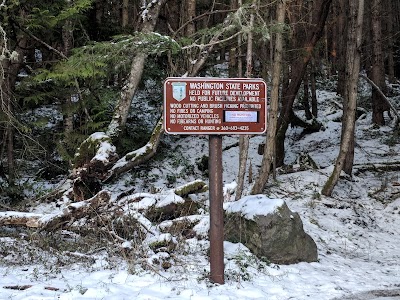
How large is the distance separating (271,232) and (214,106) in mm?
2603

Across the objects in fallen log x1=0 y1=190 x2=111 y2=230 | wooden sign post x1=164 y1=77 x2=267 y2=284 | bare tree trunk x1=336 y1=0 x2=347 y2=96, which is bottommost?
fallen log x1=0 y1=190 x2=111 y2=230

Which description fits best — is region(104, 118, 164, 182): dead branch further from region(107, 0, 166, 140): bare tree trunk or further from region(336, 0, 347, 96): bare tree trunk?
region(336, 0, 347, 96): bare tree trunk

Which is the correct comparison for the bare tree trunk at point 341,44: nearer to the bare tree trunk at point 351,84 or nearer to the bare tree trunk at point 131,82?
the bare tree trunk at point 351,84

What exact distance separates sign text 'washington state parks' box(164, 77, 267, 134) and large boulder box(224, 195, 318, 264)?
206 centimetres

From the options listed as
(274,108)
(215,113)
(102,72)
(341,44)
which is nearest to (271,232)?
(215,113)

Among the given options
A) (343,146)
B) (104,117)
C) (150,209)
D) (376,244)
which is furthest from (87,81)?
(376,244)

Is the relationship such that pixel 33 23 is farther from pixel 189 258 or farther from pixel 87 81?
pixel 189 258

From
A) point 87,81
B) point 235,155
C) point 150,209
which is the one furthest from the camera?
point 235,155

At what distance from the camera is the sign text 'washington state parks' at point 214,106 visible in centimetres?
550

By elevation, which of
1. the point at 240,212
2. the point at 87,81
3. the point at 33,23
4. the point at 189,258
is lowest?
the point at 189,258

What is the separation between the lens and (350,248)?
29.9 ft

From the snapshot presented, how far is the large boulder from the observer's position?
23.1 ft

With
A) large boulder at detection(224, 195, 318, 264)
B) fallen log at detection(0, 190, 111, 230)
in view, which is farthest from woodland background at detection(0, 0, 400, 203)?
large boulder at detection(224, 195, 318, 264)

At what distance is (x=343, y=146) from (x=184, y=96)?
752cm
